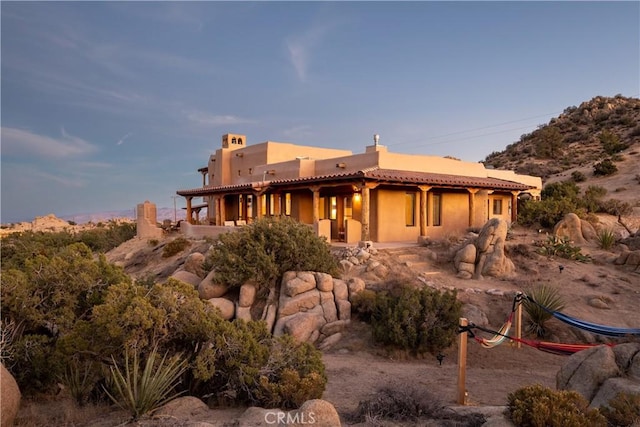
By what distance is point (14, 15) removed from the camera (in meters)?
9.84

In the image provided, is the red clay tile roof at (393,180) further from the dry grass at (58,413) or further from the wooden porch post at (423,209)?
the dry grass at (58,413)

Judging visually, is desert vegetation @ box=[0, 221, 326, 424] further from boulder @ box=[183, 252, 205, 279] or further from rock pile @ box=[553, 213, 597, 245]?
rock pile @ box=[553, 213, 597, 245]

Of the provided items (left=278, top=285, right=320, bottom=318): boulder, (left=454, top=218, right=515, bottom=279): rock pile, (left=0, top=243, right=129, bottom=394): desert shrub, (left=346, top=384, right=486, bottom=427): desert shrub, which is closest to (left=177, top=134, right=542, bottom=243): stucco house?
(left=454, top=218, right=515, bottom=279): rock pile

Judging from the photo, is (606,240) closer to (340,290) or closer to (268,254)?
(340,290)

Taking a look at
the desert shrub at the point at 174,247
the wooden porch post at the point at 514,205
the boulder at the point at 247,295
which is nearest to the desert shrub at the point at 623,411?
the boulder at the point at 247,295

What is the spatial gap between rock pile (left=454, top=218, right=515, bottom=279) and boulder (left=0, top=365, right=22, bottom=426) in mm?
12890

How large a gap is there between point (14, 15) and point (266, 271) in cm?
910

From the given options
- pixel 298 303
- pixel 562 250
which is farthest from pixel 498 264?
pixel 298 303

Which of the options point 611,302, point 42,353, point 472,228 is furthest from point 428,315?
point 472,228

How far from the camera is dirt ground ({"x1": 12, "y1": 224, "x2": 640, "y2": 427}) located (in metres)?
6.95

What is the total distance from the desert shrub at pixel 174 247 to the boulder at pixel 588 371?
61.9 feet

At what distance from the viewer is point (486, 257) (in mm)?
14656

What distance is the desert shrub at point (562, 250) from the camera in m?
15.6

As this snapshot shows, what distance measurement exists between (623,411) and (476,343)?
603cm
